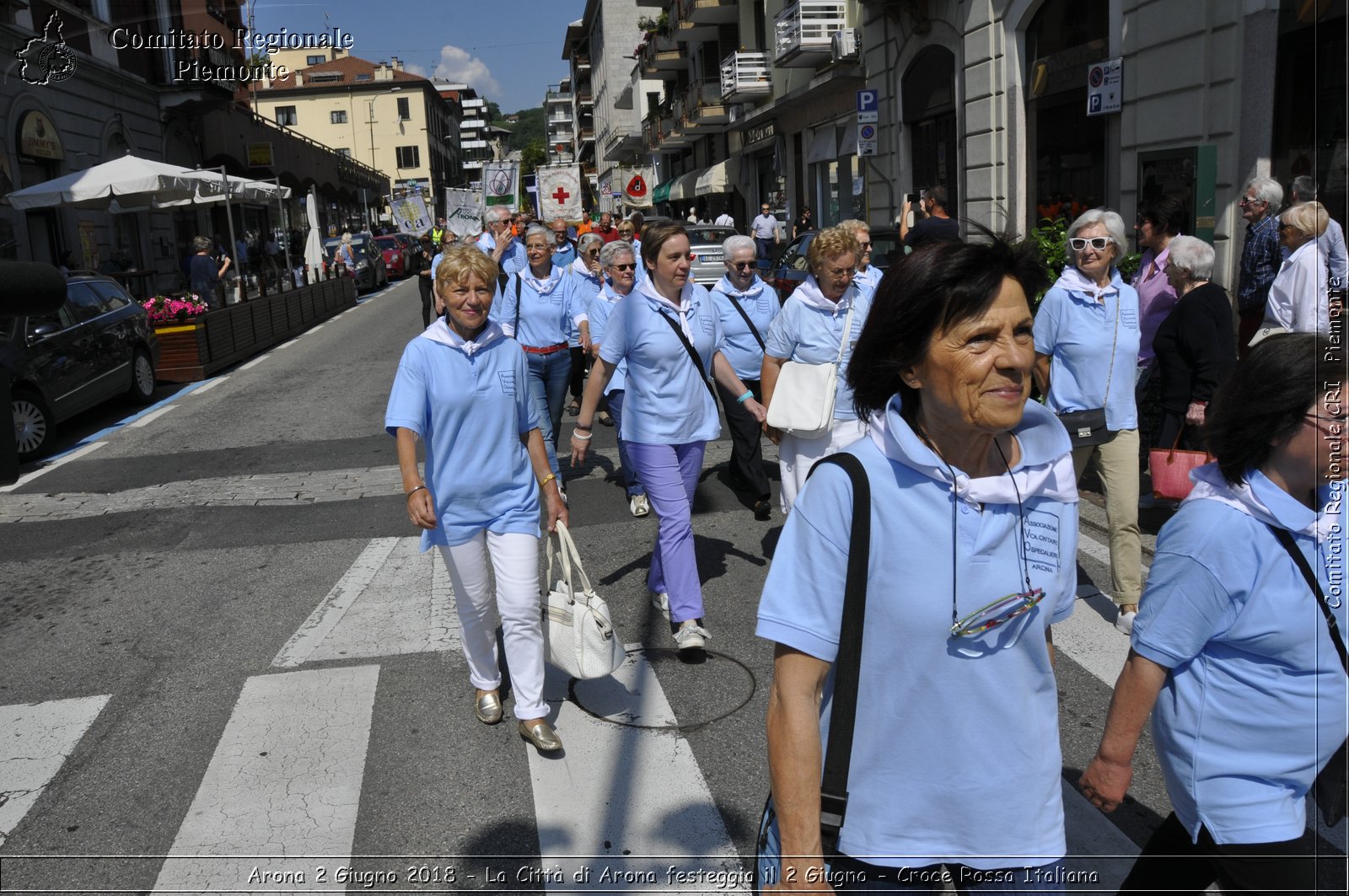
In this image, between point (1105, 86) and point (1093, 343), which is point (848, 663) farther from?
point (1105, 86)

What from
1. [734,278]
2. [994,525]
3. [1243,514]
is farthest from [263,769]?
[734,278]

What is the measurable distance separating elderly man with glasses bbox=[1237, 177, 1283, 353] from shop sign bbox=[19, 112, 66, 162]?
22.2 meters

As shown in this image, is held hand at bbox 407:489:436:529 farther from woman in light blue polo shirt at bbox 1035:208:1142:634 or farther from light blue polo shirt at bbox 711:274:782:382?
light blue polo shirt at bbox 711:274:782:382

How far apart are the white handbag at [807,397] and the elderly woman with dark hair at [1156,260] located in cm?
302

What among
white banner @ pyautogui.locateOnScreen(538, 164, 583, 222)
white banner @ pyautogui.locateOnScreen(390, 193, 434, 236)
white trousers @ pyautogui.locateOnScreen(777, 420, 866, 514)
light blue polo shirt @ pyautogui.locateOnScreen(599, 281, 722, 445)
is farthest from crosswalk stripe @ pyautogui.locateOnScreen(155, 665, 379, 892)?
white banner @ pyautogui.locateOnScreen(390, 193, 434, 236)

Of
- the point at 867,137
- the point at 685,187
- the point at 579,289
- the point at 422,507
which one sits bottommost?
the point at 422,507

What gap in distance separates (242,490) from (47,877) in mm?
5944

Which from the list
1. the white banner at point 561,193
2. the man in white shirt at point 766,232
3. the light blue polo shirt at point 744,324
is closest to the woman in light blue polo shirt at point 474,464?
the light blue polo shirt at point 744,324

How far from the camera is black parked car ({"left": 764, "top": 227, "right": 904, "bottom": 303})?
1486 centimetres

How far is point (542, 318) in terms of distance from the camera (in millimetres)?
8281

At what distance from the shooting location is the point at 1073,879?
3.00 metres

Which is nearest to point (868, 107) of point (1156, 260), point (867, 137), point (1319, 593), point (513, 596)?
point (867, 137)

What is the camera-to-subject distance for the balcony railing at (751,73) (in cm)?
3322

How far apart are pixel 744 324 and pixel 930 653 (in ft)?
18.9
